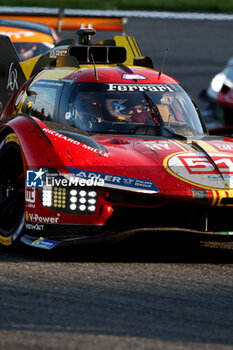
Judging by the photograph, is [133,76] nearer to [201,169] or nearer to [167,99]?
[167,99]

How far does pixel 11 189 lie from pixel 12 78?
10.7 ft

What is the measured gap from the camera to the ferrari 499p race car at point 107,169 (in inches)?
234

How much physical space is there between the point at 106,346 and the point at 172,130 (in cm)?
338

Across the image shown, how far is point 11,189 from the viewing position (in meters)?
6.63

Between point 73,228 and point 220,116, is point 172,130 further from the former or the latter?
point 220,116

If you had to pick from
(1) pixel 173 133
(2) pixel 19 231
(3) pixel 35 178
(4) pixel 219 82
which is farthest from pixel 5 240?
(4) pixel 219 82

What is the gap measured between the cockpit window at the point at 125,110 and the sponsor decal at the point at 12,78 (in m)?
2.36

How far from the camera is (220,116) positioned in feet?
45.0

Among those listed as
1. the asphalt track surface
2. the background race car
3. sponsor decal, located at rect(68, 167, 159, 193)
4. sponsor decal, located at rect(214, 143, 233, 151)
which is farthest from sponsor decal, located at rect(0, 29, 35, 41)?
sponsor decal, located at rect(68, 167, 159, 193)

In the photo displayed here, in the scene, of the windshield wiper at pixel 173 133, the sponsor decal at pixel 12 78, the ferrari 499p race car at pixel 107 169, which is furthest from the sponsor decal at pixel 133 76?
the sponsor decal at pixel 12 78

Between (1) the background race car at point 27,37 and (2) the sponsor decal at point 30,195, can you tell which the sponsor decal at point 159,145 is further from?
(1) the background race car at point 27,37

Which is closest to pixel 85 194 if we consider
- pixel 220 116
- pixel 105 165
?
pixel 105 165

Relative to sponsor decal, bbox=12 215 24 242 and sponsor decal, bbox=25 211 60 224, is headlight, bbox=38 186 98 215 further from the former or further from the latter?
sponsor decal, bbox=12 215 24 242

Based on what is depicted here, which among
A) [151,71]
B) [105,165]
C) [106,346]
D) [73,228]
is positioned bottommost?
[106,346]
